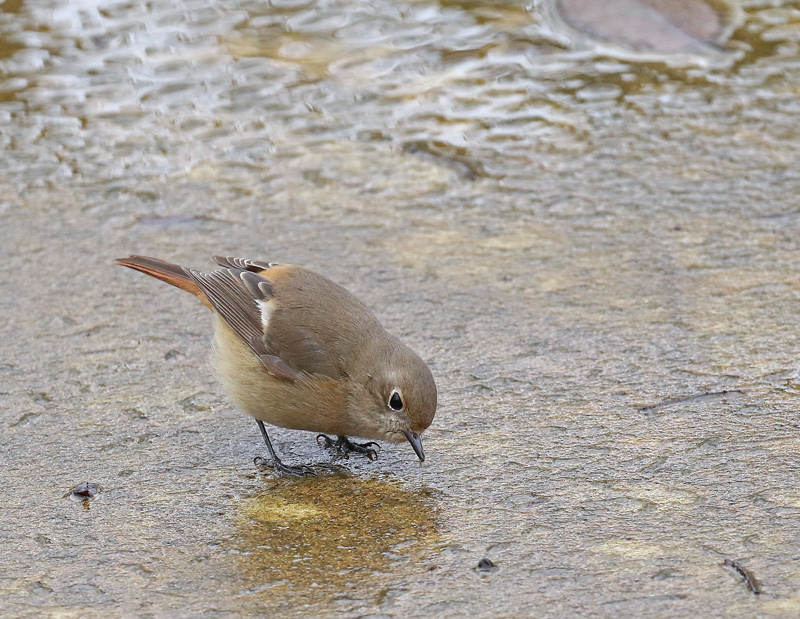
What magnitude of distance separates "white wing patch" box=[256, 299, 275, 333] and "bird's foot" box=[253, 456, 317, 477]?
0.47 m

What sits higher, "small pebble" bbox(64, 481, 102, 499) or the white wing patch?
the white wing patch

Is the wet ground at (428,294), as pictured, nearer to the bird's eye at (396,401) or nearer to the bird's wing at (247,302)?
the bird's eye at (396,401)

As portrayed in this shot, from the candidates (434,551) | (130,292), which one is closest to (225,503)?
(434,551)

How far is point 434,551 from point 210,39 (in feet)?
16.4

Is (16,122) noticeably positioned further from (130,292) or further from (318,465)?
(318,465)

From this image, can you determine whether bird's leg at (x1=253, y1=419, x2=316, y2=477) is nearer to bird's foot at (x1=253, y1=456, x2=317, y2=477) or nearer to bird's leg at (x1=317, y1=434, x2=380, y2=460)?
bird's foot at (x1=253, y1=456, x2=317, y2=477)

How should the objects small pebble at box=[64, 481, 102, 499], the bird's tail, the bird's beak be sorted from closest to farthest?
1. small pebble at box=[64, 481, 102, 499]
2. the bird's beak
3. the bird's tail

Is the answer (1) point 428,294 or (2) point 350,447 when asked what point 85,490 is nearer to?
(2) point 350,447

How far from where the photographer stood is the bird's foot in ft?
11.8

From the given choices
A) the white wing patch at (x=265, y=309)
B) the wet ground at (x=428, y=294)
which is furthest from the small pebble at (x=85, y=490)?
the white wing patch at (x=265, y=309)

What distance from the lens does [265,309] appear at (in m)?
3.92

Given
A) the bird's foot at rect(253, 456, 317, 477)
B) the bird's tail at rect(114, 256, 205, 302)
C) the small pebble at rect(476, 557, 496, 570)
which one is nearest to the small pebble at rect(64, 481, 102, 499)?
the bird's foot at rect(253, 456, 317, 477)

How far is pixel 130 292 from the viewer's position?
15.7 ft

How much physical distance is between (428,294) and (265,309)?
96 cm
